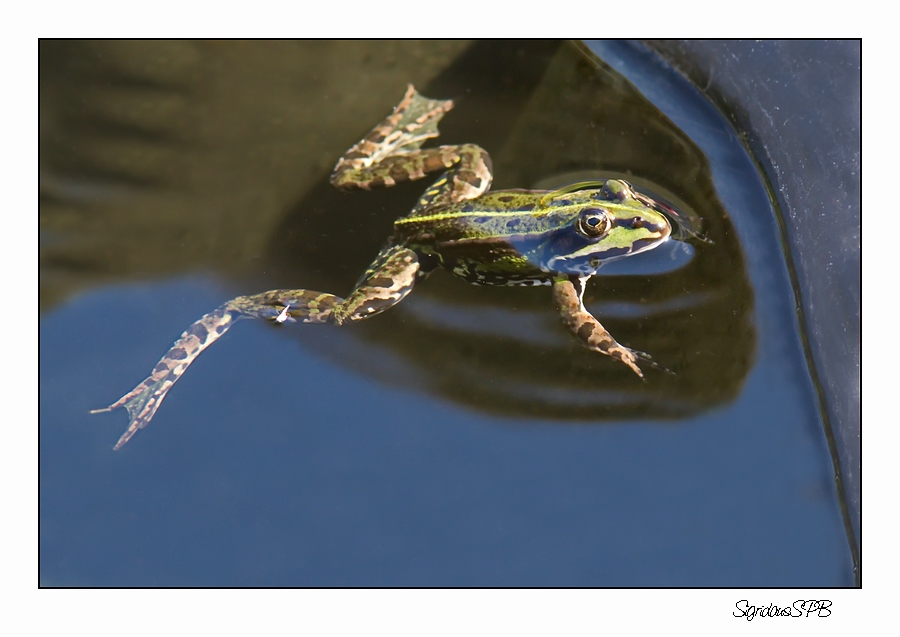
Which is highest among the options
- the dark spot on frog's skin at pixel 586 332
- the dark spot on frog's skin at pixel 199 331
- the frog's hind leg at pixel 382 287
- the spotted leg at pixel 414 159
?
the spotted leg at pixel 414 159

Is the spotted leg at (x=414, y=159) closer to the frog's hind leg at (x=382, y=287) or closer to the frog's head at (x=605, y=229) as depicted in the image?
the frog's hind leg at (x=382, y=287)

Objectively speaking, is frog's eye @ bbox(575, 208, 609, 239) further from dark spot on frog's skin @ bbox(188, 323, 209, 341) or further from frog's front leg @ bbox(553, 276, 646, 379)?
dark spot on frog's skin @ bbox(188, 323, 209, 341)

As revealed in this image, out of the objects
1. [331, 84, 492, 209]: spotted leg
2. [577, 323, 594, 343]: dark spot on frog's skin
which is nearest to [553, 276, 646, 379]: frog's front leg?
[577, 323, 594, 343]: dark spot on frog's skin

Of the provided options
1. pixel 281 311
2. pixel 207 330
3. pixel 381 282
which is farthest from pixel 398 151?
pixel 207 330

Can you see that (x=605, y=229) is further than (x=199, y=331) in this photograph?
No

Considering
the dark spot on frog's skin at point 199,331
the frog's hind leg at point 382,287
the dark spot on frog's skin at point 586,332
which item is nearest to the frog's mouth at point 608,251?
the dark spot on frog's skin at point 586,332

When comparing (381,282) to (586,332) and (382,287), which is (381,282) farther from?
(586,332)
